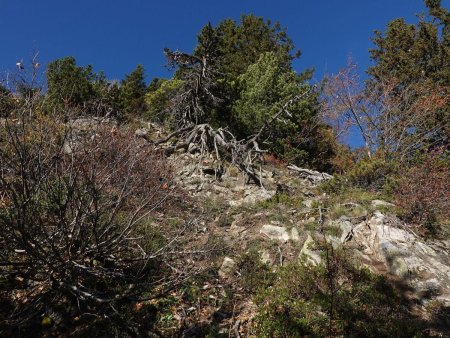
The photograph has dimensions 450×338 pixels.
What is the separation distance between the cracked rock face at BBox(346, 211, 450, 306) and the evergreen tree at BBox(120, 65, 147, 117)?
1433 cm

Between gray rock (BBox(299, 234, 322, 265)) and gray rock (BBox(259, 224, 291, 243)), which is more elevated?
gray rock (BBox(259, 224, 291, 243))

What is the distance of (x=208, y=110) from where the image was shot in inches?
669

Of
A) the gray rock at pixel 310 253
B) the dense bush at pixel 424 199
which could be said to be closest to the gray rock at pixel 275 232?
the gray rock at pixel 310 253

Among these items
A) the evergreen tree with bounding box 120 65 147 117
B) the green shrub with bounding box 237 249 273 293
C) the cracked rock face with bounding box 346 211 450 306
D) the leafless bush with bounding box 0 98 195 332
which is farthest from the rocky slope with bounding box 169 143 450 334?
the evergreen tree with bounding box 120 65 147 117

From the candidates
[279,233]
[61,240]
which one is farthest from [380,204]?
[61,240]

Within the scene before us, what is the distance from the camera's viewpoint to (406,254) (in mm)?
6457

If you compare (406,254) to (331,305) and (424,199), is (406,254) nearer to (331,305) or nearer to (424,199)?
(424,199)

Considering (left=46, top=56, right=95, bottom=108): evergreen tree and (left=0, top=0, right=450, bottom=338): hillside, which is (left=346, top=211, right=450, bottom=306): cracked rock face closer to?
(left=0, top=0, right=450, bottom=338): hillside

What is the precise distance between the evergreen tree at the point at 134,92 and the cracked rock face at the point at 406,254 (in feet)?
47.0

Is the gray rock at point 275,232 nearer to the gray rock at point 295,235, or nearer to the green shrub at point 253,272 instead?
the gray rock at point 295,235

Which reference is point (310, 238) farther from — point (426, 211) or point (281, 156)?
point (281, 156)

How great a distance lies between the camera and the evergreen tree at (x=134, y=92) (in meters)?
19.4

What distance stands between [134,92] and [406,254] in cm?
1828

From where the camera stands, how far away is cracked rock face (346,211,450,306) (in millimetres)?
5871
